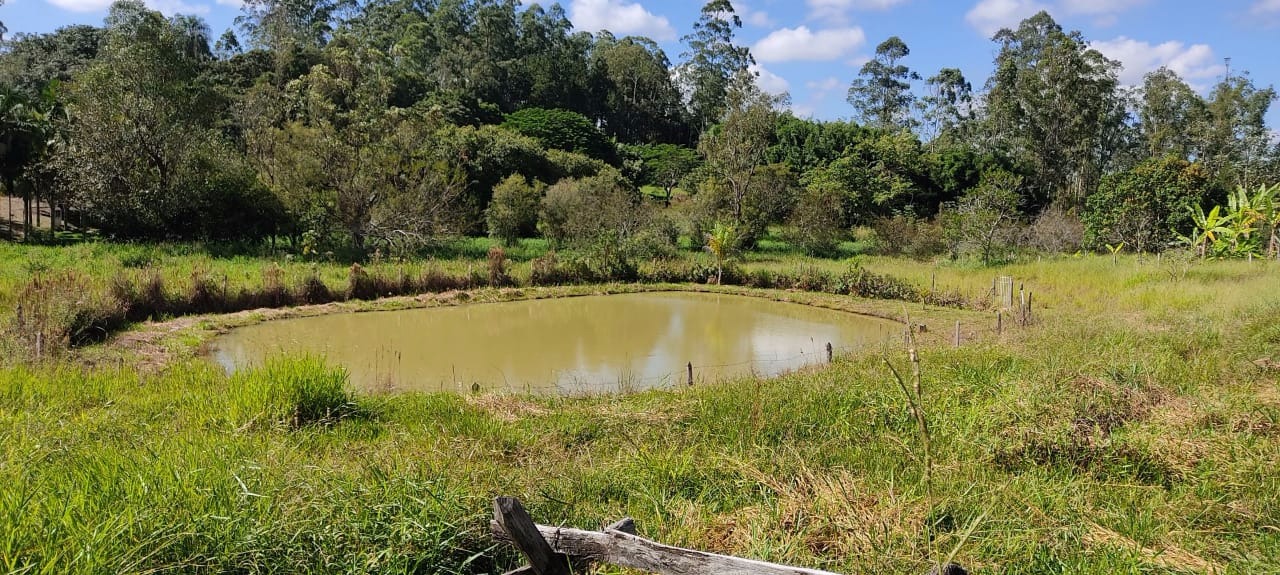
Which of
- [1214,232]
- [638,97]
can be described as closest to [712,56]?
[638,97]

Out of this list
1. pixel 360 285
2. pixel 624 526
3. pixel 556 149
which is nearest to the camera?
pixel 624 526

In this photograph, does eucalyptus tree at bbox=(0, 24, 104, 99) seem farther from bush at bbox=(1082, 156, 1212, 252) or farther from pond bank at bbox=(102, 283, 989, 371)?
bush at bbox=(1082, 156, 1212, 252)

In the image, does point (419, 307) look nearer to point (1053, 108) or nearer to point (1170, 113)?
point (1053, 108)

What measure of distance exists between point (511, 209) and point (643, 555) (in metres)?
20.3

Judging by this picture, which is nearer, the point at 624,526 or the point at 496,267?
the point at 624,526

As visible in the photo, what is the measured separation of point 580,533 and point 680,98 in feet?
148

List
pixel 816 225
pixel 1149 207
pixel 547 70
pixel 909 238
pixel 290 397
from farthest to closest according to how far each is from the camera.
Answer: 1. pixel 547 70
2. pixel 816 225
3. pixel 909 238
4. pixel 1149 207
5. pixel 290 397

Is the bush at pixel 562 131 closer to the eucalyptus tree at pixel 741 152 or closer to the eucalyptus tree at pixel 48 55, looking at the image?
the eucalyptus tree at pixel 741 152

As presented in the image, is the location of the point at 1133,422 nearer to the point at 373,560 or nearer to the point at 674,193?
the point at 373,560

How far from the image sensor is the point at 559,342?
35.2ft

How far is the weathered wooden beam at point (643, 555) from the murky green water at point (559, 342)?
182 inches

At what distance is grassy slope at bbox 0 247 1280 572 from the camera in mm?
2484

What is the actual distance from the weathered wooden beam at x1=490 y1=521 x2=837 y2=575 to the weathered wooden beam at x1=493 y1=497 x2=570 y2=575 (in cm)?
3

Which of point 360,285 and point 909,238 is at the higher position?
point 909,238
